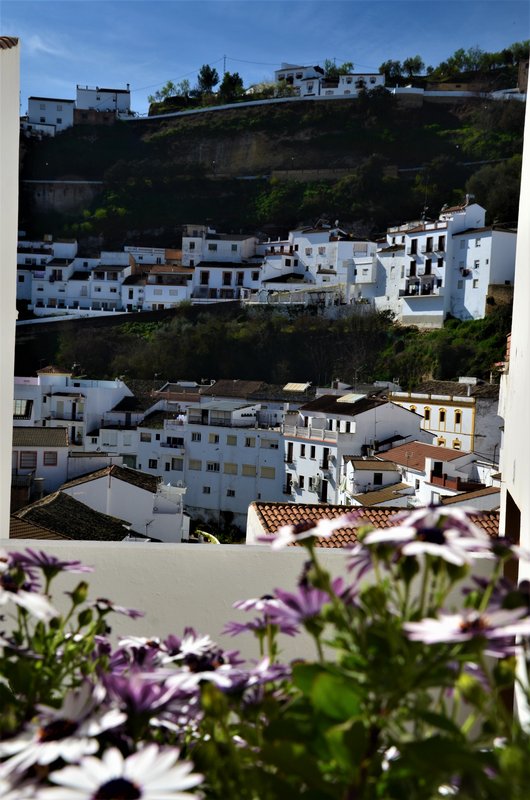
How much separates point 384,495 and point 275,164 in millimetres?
22993

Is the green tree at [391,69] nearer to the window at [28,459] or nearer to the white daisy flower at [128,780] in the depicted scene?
the window at [28,459]

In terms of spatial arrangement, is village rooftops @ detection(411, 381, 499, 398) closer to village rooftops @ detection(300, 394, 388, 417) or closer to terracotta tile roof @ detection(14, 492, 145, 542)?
village rooftops @ detection(300, 394, 388, 417)

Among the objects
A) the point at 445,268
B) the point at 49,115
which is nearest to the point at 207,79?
the point at 49,115

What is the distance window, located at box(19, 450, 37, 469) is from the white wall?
12403 mm

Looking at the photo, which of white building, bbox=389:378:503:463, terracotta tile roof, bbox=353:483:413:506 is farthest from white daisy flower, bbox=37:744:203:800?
white building, bbox=389:378:503:463

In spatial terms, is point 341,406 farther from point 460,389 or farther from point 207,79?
point 207,79

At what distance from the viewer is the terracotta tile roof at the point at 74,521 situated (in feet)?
29.8

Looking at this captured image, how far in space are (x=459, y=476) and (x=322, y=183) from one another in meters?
20.9

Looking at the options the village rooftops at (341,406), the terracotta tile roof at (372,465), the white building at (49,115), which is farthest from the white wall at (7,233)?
the white building at (49,115)

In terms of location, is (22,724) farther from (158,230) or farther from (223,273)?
(158,230)

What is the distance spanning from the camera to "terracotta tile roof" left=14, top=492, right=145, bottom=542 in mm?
9086

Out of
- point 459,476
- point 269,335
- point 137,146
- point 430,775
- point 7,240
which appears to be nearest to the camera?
point 430,775

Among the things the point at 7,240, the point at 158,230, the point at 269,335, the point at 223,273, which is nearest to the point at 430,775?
the point at 7,240

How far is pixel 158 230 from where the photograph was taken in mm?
31078
